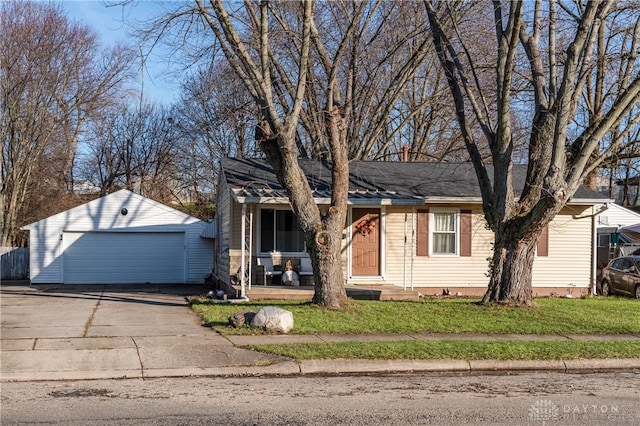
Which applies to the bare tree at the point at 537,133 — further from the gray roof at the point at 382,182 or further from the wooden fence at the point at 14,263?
the wooden fence at the point at 14,263

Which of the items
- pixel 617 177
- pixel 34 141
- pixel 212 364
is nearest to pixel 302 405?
pixel 212 364

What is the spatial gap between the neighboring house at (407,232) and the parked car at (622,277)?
1.53 m

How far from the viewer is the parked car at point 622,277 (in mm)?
22156

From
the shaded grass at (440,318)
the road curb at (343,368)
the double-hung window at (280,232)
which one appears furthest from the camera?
the double-hung window at (280,232)

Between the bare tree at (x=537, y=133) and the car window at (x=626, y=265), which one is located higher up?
the bare tree at (x=537, y=133)

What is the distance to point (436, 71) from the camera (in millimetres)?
31078

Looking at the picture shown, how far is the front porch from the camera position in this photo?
17781 millimetres

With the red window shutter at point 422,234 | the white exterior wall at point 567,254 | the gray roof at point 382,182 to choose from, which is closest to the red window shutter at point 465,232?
the gray roof at point 382,182

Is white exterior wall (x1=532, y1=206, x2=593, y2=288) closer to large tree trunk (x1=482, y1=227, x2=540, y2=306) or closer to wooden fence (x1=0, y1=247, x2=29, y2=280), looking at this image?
large tree trunk (x1=482, y1=227, x2=540, y2=306)

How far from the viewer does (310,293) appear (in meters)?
18.1

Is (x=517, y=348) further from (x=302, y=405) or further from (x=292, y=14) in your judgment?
(x=292, y=14)

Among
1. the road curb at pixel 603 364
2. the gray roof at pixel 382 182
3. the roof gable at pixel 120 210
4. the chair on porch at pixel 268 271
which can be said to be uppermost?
the gray roof at pixel 382 182

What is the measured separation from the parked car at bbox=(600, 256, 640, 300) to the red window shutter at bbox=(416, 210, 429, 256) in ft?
22.7

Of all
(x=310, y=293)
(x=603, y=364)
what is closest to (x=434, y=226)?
(x=310, y=293)
